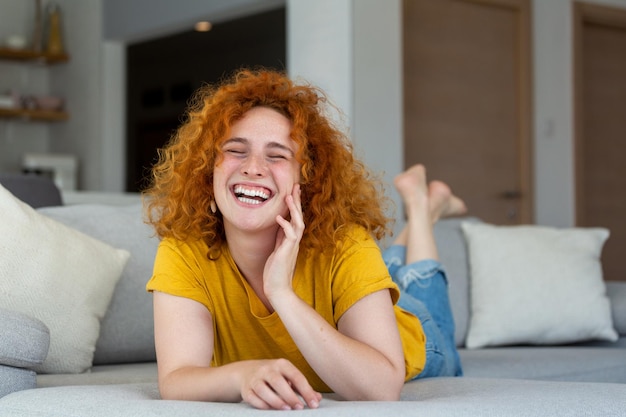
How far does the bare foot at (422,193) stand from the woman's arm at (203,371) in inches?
53.6

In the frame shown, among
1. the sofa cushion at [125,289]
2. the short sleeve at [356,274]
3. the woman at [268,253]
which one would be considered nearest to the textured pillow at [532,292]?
the sofa cushion at [125,289]

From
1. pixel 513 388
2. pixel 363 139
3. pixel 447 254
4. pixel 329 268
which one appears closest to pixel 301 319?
pixel 329 268

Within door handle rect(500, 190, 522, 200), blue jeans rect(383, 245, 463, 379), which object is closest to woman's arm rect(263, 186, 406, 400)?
blue jeans rect(383, 245, 463, 379)

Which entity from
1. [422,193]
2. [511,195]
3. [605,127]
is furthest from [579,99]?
[422,193]

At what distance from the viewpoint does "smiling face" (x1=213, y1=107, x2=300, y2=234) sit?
1.73 metres

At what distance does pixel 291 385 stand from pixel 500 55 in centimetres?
507

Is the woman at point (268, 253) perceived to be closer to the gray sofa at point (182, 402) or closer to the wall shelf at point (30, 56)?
the gray sofa at point (182, 402)

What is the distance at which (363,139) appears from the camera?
18.1ft

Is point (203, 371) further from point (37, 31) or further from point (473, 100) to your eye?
point (37, 31)

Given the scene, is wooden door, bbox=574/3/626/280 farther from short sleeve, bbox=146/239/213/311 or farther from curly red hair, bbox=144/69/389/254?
short sleeve, bbox=146/239/213/311

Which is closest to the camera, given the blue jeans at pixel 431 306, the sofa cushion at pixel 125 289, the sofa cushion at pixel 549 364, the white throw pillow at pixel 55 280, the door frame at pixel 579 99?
the white throw pillow at pixel 55 280

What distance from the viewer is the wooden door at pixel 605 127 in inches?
269

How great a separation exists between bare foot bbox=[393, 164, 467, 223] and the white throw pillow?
1023 mm

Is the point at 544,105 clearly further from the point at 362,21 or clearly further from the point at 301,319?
the point at 301,319
